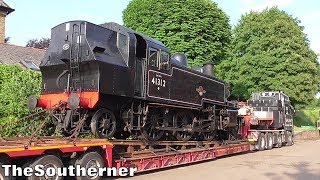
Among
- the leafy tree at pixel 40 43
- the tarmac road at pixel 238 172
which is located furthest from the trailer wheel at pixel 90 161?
the leafy tree at pixel 40 43

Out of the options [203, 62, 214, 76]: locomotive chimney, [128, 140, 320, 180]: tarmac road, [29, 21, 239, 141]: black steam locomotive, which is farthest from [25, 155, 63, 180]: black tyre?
[203, 62, 214, 76]: locomotive chimney

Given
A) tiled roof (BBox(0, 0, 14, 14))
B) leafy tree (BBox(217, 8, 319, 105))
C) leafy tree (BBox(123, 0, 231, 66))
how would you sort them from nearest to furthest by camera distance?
tiled roof (BBox(0, 0, 14, 14)) → leafy tree (BBox(123, 0, 231, 66)) → leafy tree (BBox(217, 8, 319, 105))

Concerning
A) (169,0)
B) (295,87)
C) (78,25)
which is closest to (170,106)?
(78,25)

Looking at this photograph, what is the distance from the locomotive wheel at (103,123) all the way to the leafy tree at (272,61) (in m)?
26.2

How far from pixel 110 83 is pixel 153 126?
8.32 feet

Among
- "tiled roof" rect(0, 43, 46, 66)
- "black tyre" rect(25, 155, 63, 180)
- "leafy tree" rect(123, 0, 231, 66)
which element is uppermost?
"leafy tree" rect(123, 0, 231, 66)

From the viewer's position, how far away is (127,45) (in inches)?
417

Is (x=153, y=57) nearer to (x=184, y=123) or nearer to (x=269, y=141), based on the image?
(x=184, y=123)

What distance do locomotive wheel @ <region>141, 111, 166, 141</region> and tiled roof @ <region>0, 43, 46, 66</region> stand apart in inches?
632

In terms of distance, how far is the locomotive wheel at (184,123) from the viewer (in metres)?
13.1

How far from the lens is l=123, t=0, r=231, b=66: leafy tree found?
31109 mm

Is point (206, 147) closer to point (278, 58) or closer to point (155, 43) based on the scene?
point (155, 43)

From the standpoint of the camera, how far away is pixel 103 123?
9938mm

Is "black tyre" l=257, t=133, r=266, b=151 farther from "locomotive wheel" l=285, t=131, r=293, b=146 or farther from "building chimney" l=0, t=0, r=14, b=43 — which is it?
"building chimney" l=0, t=0, r=14, b=43
